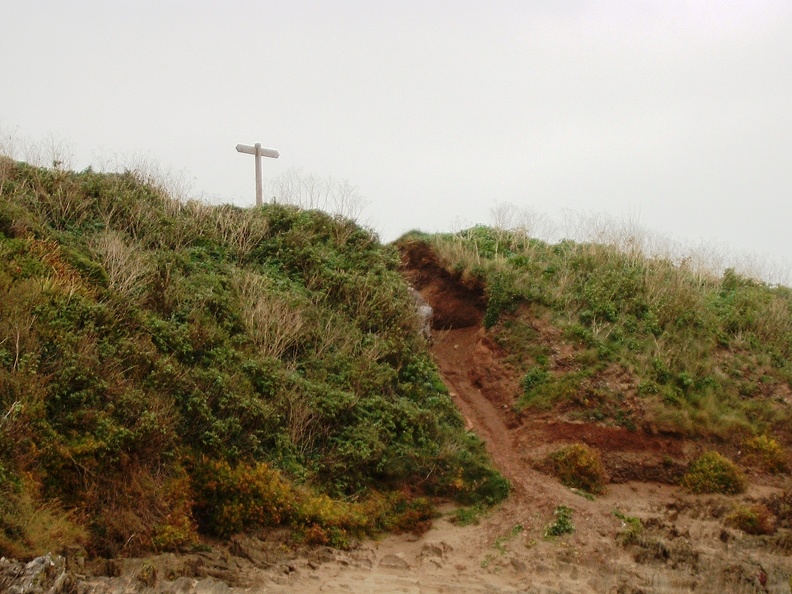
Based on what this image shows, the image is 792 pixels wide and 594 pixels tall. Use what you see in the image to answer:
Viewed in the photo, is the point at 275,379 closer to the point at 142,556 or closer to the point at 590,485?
the point at 142,556

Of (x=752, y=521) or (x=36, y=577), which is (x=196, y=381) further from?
(x=752, y=521)

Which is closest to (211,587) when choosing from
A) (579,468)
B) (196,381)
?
(196,381)

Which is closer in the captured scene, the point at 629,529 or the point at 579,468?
the point at 629,529

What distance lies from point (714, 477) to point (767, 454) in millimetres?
1381

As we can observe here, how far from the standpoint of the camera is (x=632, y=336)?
1666 centimetres

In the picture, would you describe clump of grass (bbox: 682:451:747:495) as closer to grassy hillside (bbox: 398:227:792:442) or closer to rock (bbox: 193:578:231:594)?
grassy hillside (bbox: 398:227:792:442)

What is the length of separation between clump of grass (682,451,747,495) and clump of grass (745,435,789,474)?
616mm

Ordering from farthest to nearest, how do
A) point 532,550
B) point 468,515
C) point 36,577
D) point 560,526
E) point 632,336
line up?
1. point 632,336
2. point 468,515
3. point 560,526
4. point 532,550
5. point 36,577

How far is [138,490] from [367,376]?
478cm

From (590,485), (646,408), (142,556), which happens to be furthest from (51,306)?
(646,408)

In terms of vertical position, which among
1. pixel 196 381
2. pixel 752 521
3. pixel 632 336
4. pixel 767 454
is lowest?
pixel 752 521

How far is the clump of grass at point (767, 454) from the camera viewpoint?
14961 mm

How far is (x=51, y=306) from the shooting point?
38.4 ft

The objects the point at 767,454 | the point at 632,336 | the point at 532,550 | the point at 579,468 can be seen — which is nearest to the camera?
the point at 532,550
